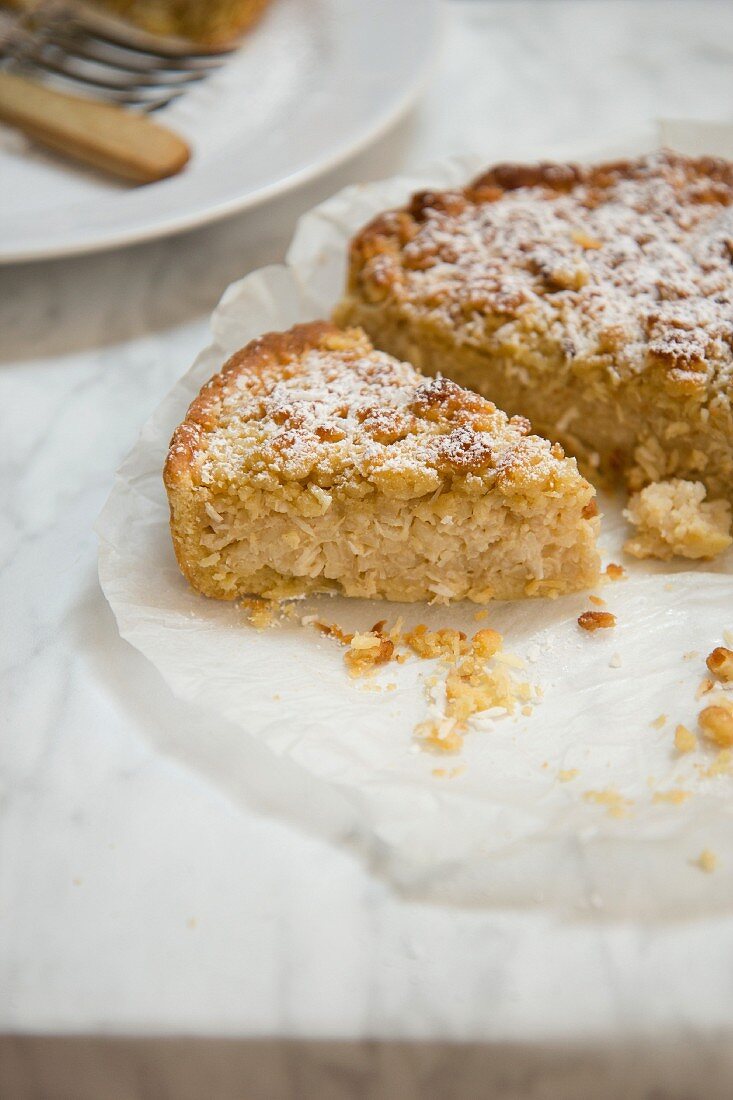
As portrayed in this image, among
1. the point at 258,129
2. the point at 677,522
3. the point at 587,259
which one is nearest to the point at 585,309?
the point at 587,259

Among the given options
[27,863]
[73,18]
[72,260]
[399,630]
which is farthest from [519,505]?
[73,18]

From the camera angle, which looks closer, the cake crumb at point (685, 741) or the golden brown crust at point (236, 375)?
the cake crumb at point (685, 741)

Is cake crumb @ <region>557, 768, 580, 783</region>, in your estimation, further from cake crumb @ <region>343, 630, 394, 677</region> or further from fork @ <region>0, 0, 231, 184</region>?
fork @ <region>0, 0, 231, 184</region>

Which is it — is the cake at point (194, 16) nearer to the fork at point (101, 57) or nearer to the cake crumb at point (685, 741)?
the fork at point (101, 57)

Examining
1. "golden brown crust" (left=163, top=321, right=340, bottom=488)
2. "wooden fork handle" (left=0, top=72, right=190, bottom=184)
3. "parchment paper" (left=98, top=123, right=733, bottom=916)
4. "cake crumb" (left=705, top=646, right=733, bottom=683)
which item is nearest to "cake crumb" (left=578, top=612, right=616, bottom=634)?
"parchment paper" (left=98, top=123, right=733, bottom=916)

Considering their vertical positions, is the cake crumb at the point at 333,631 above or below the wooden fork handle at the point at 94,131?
below

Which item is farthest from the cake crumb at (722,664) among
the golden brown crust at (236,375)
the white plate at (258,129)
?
the white plate at (258,129)
